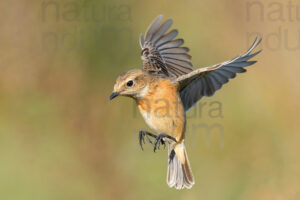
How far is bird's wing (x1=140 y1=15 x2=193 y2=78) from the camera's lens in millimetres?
5928

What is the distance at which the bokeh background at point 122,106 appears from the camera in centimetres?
652

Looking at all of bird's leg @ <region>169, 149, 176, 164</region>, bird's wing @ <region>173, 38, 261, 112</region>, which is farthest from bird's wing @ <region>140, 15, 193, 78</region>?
bird's leg @ <region>169, 149, 176, 164</region>

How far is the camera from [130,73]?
190 inches

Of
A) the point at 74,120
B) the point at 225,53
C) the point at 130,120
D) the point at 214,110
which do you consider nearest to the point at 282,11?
the point at 225,53

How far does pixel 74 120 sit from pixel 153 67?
6.09 ft

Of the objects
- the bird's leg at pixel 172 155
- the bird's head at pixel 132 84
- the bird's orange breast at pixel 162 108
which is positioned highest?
the bird's head at pixel 132 84

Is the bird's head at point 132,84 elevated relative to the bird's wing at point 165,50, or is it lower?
lower

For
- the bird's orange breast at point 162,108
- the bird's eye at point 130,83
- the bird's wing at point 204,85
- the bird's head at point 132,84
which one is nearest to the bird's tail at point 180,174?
the bird's wing at point 204,85

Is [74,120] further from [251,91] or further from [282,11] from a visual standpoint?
[282,11]

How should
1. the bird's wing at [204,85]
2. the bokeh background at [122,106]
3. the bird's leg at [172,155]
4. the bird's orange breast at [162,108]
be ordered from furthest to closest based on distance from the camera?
1. the bokeh background at [122,106]
2. the bird's leg at [172,155]
3. the bird's wing at [204,85]
4. the bird's orange breast at [162,108]

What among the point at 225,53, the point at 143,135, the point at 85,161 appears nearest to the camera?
the point at 143,135

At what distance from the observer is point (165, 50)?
6.23m

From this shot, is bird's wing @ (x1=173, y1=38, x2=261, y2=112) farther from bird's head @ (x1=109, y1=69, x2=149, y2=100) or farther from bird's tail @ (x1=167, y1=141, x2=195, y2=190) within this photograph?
bird's tail @ (x1=167, y1=141, x2=195, y2=190)

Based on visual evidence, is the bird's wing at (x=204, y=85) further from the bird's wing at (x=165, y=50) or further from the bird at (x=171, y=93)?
the bird's wing at (x=165, y=50)
